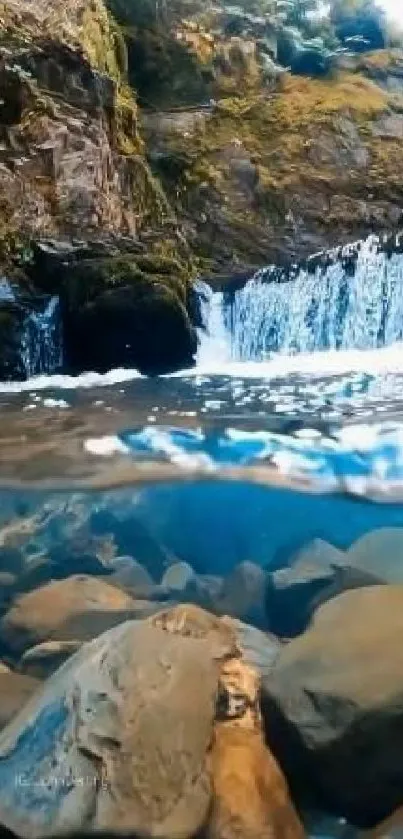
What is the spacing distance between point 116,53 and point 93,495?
1305 cm

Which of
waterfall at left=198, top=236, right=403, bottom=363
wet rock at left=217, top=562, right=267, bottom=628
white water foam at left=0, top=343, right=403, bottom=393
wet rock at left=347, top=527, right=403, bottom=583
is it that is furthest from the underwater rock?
waterfall at left=198, top=236, right=403, bottom=363

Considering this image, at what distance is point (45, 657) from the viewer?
12.2ft

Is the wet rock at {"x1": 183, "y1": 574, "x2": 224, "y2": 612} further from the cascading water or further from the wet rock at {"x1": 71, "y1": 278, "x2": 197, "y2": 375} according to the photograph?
the wet rock at {"x1": 71, "y1": 278, "x2": 197, "y2": 375}

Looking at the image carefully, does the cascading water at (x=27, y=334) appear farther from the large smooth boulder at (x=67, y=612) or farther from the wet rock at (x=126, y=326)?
the large smooth boulder at (x=67, y=612)

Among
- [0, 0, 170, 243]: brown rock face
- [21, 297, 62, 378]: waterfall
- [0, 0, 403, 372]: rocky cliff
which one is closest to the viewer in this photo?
[21, 297, 62, 378]: waterfall

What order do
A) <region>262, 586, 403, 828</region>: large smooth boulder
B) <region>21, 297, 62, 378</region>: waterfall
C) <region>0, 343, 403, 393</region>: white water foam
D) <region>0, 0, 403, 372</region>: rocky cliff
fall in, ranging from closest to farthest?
<region>262, 586, 403, 828</region>: large smooth boulder
<region>0, 343, 403, 393</region>: white water foam
<region>21, 297, 62, 378</region>: waterfall
<region>0, 0, 403, 372</region>: rocky cliff

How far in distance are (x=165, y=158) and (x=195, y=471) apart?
39.5 ft

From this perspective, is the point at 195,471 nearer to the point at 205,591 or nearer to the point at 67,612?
the point at 205,591

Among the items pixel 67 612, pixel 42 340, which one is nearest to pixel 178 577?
pixel 67 612

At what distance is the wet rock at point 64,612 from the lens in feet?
12.6

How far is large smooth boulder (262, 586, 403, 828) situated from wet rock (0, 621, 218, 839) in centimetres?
Answer: 25

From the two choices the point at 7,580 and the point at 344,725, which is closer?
the point at 344,725

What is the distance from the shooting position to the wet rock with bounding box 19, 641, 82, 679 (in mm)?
3596

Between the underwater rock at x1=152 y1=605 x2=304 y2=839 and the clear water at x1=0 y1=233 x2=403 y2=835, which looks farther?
the clear water at x1=0 y1=233 x2=403 y2=835
